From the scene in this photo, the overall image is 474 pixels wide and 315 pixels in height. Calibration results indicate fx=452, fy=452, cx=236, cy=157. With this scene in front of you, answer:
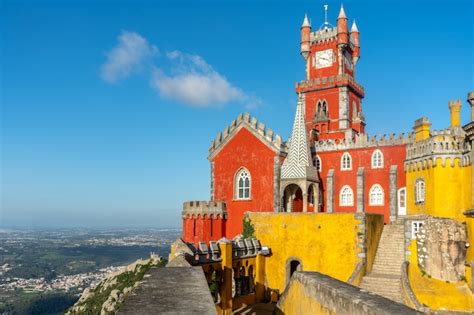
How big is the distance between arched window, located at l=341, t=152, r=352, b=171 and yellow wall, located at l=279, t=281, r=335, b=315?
59.6 ft

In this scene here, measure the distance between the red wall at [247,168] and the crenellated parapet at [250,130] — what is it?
0.30 meters

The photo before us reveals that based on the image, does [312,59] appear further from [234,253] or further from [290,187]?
[234,253]

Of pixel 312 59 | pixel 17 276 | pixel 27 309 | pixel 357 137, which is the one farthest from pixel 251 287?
pixel 17 276

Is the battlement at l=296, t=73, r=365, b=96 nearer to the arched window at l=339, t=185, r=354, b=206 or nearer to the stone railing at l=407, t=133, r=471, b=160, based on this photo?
the arched window at l=339, t=185, r=354, b=206

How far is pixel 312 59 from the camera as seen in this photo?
40219 mm

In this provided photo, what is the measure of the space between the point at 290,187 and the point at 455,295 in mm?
13103

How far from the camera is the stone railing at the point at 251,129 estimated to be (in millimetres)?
31016

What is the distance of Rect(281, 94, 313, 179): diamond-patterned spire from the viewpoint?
2959cm

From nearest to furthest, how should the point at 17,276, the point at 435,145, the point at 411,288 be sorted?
1. the point at 411,288
2. the point at 435,145
3. the point at 17,276

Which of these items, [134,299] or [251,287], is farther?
[251,287]

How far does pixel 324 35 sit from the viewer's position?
40062 mm

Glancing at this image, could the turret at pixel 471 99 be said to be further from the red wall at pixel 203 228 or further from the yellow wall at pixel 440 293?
the red wall at pixel 203 228

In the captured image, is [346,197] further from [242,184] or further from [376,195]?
[242,184]

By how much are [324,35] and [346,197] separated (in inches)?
620
